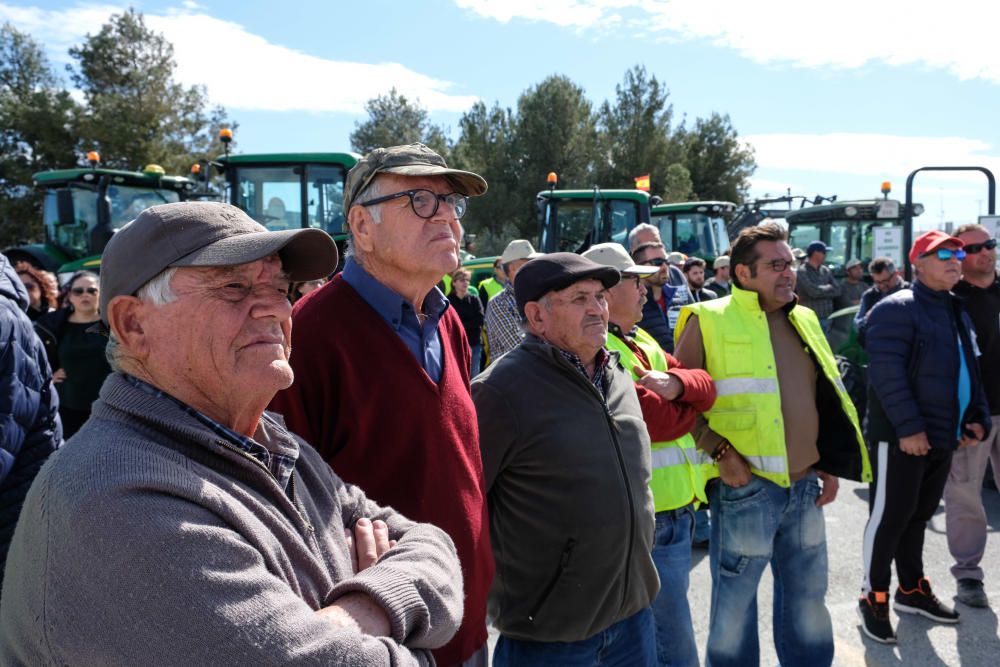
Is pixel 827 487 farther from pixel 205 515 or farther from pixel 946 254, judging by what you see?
pixel 205 515

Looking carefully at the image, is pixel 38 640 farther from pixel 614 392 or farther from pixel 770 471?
pixel 770 471

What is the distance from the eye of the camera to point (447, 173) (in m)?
2.03

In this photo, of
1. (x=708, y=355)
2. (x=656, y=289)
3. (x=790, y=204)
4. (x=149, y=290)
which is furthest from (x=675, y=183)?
(x=149, y=290)

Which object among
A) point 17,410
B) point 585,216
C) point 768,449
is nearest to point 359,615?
point 17,410

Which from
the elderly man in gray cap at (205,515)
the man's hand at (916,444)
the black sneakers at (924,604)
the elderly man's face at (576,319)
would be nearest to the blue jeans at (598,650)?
the elderly man's face at (576,319)

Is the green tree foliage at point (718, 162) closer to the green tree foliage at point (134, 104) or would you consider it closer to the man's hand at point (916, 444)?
the green tree foliage at point (134, 104)

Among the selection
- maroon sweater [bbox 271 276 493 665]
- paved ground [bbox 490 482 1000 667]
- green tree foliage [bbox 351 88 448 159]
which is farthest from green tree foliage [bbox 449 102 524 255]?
maroon sweater [bbox 271 276 493 665]

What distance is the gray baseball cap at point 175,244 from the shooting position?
3.93 ft

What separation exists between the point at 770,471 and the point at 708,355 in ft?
1.83

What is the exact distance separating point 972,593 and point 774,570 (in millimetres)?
1805

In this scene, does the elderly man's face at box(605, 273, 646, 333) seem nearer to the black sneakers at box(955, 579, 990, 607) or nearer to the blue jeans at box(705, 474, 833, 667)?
the blue jeans at box(705, 474, 833, 667)

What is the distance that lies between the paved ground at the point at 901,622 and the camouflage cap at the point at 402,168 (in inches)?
110

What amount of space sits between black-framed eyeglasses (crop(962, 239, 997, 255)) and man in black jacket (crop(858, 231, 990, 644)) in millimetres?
721

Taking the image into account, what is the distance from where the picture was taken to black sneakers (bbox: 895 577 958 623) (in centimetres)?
398
